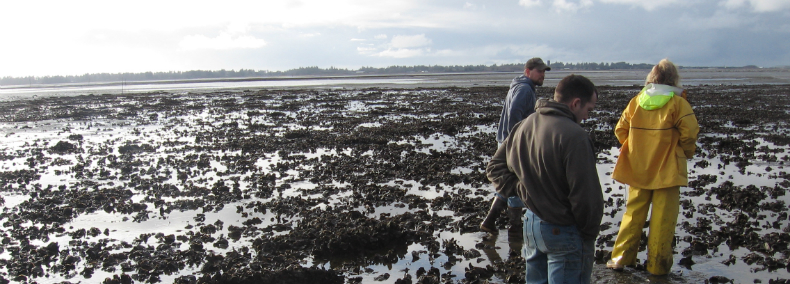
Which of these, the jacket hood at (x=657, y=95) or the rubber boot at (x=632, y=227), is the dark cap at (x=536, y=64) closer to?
the jacket hood at (x=657, y=95)

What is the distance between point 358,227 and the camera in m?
6.29

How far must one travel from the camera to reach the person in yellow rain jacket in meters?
4.41

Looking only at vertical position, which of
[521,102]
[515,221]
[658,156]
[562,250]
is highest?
[521,102]

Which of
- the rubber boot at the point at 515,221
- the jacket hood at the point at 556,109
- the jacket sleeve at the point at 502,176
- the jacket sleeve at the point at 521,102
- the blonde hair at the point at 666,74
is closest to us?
the jacket hood at the point at 556,109

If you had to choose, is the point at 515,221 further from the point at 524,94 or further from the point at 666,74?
the point at 666,74

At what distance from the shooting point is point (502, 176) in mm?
3283

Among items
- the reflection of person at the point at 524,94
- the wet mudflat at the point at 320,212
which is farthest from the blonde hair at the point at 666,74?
the wet mudflat at the point at 320,212

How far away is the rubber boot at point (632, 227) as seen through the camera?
4.71m

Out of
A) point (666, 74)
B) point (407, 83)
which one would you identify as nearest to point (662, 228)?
point (666, 74)

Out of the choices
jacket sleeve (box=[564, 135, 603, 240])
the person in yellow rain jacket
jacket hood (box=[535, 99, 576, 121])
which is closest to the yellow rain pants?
the person in yellow rain jacket

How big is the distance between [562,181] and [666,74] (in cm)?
240

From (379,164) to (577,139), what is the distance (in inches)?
328

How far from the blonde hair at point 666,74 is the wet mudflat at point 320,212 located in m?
1.96

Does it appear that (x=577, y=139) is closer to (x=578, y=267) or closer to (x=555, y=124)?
(x=555, y=124)
